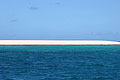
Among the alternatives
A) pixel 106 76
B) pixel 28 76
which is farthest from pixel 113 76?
pixel 28 76

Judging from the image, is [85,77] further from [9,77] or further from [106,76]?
[9,77]

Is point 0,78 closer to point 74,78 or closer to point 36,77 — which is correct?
point 36,77

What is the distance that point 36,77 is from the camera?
3322 centimetres

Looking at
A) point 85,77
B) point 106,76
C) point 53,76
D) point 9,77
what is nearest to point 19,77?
point 9,77

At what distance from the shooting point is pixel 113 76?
3444 cm

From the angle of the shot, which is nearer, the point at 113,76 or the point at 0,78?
the point at 0,78

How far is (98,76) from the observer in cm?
3450

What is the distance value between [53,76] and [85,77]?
3.17 metres

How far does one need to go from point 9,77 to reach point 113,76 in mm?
10304

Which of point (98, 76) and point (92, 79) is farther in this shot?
point (98, 76)

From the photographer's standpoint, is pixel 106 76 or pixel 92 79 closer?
pixel 92 79

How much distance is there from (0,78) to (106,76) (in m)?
10.5

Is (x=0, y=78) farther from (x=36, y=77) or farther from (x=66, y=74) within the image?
(x=66, y=74)

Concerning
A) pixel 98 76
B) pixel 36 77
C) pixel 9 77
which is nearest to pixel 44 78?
pixel 36 77
